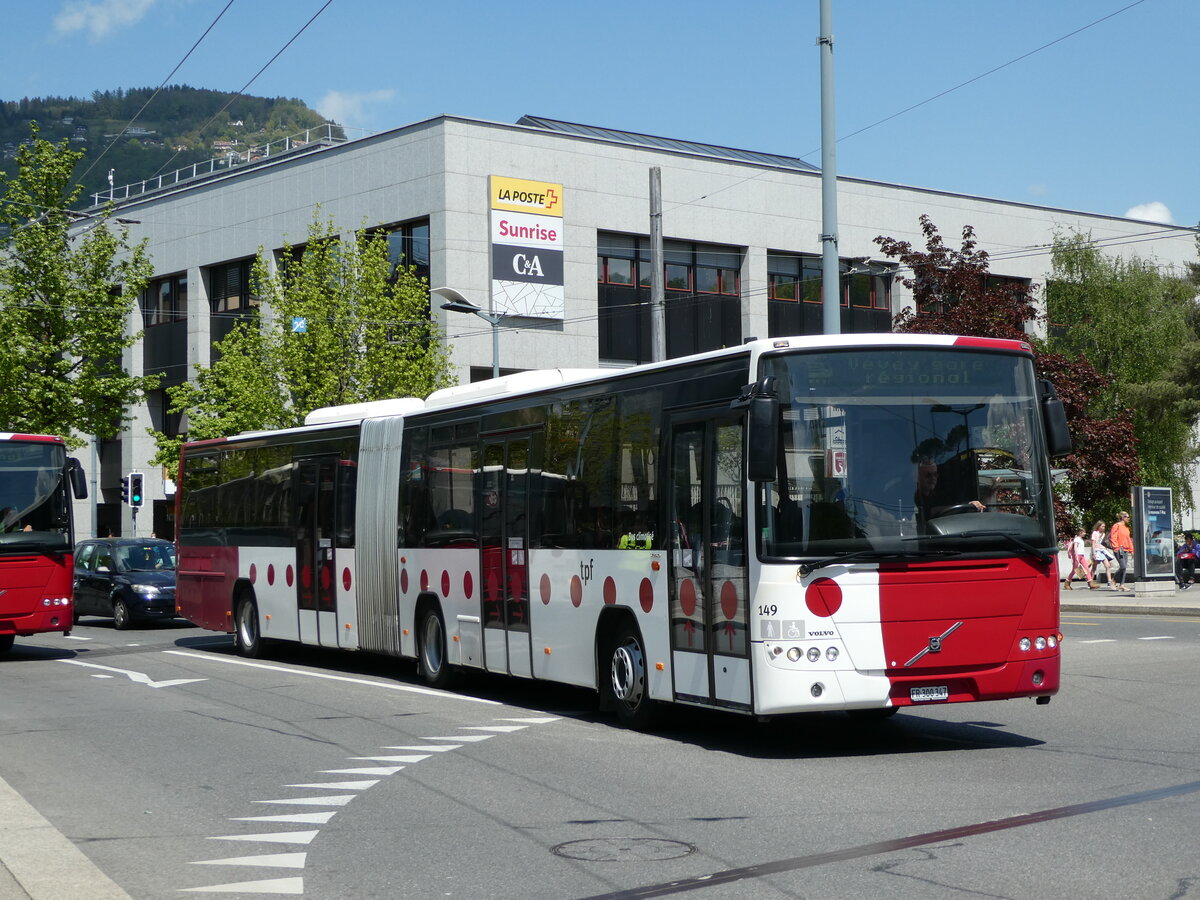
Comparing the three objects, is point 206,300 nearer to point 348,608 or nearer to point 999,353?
point 348,608

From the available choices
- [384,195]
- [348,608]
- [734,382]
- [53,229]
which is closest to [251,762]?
[734,382]

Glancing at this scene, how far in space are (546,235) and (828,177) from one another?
2648 centimetres

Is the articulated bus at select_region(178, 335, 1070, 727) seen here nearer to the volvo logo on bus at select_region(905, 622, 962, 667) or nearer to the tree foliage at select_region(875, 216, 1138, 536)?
the volvo logo on bus at select_region(905, 622, 962, 667)

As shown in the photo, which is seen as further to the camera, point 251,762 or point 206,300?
point 206,300

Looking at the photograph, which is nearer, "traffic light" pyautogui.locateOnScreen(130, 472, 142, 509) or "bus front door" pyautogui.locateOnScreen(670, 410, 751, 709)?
"bus front door" pyautogui.locateOnScreen(670, 410, 751, 709)

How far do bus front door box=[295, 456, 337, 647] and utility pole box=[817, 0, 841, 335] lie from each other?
638cm

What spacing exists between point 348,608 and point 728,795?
10.3 m

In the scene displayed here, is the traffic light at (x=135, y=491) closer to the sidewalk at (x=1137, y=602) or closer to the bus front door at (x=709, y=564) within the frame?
the sidewalk at (x=1137, y=602)

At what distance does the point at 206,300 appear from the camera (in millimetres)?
53906

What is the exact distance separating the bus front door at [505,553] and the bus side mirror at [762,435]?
438 centimetres

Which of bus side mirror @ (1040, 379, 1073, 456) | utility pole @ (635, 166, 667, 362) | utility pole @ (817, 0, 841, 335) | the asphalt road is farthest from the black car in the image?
bus side mirror @ (1040, 379, 1073, 456)

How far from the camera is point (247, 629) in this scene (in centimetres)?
2202

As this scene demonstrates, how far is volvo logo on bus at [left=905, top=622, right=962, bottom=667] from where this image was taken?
10977mm

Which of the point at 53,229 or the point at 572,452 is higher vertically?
the point at 53,229
